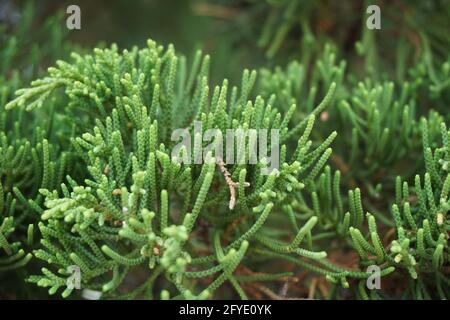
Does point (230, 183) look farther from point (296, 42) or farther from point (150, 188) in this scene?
point (296, 42)

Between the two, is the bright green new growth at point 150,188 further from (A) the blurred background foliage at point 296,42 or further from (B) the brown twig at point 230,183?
(A) the blurred background foliage at point 296,42

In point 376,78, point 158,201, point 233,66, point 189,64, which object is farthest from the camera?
point 189,64

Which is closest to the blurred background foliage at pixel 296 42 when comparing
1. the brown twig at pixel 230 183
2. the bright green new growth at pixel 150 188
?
the bright green new growth at pixel 150 188

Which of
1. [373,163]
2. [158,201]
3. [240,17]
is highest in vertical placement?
[240,17]

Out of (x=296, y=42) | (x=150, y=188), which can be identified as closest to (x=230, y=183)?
(x=150, y=188)

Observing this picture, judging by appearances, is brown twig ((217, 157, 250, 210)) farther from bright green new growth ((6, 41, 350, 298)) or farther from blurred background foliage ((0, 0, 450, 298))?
blurred background foliage ((0, 0, 450, 298))

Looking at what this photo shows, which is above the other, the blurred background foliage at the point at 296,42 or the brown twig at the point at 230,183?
the blurred background foliage at the point at 296,42

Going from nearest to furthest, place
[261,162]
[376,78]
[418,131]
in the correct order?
[261,162], [418,131], [376,78]

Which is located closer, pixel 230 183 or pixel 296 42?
pixel 230 183

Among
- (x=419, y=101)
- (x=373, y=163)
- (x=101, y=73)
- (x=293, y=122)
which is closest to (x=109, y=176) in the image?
(x=101, y=73)

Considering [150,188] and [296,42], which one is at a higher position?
[296,42]

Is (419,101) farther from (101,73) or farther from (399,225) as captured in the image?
(101,73)
